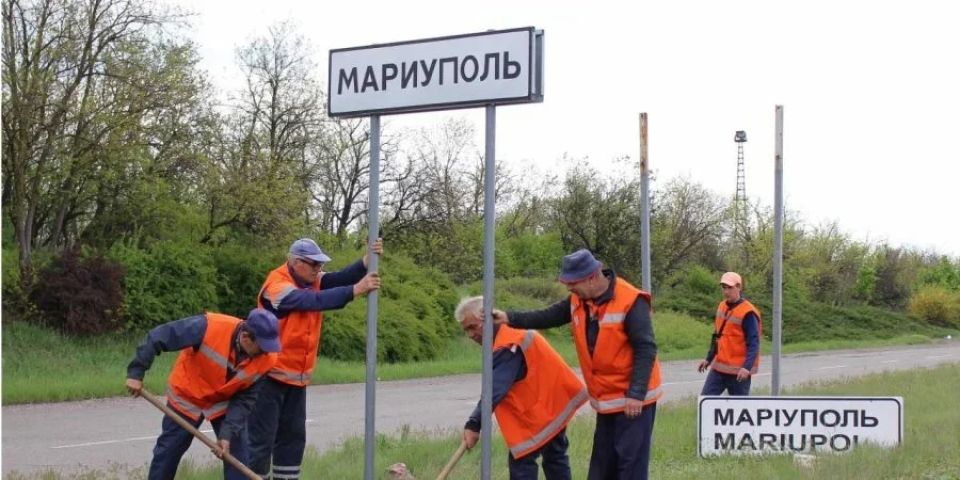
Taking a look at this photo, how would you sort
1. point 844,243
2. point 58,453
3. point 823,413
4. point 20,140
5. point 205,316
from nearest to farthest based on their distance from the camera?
1. point 205,316
2. point 823,413
3. point 58,453
4. point 20,140
5. point 844,243

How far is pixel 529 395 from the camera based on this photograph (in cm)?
671

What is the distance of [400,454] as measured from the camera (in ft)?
30.5

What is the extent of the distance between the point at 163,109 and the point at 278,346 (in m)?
18.2

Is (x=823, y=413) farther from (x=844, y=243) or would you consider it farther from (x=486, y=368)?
(x=844, y=243)

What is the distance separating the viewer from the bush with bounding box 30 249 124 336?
21266 mm

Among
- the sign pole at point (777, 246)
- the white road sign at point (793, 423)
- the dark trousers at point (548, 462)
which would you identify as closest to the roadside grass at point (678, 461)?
the white road sign at point (793, 423)

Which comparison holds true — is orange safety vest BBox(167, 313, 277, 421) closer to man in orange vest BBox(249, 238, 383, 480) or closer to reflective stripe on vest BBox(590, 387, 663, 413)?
man in orange vest BBox(249, 238, 383, 480)

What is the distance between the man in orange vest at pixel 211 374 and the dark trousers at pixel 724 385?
612 centimetres

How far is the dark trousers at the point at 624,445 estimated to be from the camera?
6.41 meters

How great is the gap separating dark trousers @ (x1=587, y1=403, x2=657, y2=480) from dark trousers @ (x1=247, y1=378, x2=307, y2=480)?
208 centimetres

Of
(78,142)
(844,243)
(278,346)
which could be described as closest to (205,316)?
(278,346)

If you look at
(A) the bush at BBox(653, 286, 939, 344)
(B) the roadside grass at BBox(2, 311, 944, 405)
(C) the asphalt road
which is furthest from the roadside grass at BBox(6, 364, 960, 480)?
(A) the bush at BBox(653, 286, 939, 344)

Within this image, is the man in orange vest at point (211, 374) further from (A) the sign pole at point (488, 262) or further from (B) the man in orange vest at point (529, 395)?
(A) the sign pole at point (488, 262)

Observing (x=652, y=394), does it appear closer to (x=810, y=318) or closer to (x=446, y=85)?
(x=446, y=85)
